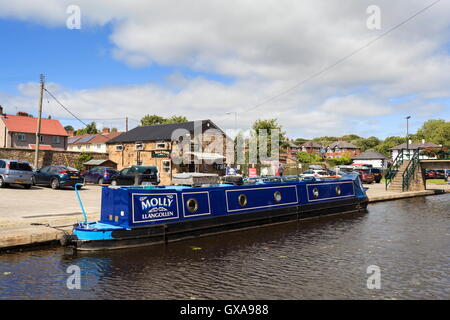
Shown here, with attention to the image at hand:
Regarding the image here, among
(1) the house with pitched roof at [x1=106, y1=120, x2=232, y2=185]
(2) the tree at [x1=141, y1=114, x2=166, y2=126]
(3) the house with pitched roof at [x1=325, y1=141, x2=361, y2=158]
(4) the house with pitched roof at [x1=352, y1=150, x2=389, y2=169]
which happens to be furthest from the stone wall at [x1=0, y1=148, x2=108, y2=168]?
(3) the house with pitched roof at [x1=325, y1=141, x2=361, y2=158]

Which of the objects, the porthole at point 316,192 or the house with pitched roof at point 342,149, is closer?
the porthole at point 316,192

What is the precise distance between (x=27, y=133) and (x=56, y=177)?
110 ft

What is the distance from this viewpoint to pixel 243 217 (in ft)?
42.8

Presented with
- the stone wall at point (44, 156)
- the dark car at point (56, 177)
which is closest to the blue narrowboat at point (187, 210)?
the dark car at point (56, 177)

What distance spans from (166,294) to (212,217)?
17.7 feet

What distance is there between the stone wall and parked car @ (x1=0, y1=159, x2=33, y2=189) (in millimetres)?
11405

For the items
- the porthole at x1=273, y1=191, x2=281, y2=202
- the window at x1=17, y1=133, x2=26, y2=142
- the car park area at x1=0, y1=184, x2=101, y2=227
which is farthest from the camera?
the window at x1=17, y1=133, x2=26, y2=142

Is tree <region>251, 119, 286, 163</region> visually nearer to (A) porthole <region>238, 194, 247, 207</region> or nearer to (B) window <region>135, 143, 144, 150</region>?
(B) window <region>135, 143, 144, 150</region>

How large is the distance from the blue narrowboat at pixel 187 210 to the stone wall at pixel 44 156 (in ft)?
83.4

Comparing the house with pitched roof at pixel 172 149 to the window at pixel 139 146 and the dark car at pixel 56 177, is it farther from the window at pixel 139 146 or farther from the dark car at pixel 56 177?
the dark car at pixel 56 177

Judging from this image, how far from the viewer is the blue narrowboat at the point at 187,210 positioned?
9.88m

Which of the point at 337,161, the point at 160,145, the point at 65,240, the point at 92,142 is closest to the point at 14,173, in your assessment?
the point at 65,240

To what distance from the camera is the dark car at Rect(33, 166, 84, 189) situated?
22406mm
